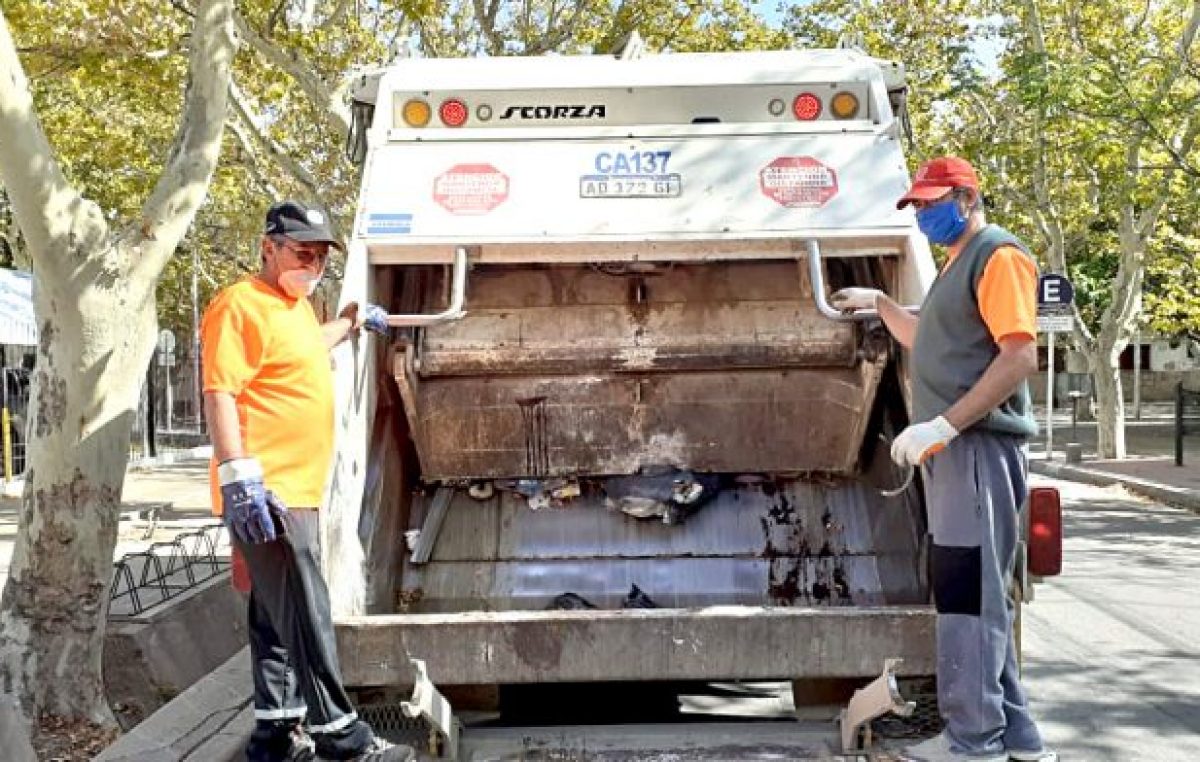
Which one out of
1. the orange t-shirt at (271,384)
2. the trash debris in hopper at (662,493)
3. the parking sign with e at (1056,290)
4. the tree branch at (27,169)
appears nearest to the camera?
the orange t-shirt at (271,384)

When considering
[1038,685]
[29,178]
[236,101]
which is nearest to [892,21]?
[236,101]

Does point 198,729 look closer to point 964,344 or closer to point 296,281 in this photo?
point 296,281

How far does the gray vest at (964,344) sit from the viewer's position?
3.46 m

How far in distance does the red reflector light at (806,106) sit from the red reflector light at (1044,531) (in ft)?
5.59

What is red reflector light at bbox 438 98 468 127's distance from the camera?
4629 millimetres

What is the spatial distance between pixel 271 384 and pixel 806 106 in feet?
7.18

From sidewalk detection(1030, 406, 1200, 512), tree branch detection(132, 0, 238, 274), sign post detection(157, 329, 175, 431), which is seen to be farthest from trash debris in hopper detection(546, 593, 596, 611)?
A: sign post detection(157, 329, 175, 431)

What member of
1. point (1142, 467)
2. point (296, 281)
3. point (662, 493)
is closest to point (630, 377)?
point (662, 493)

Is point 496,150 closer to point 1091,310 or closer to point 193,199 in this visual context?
point 193,199

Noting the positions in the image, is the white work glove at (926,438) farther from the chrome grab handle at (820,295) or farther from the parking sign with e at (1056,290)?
the parking sign with e at (1056,290)

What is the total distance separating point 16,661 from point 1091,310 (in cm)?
3258

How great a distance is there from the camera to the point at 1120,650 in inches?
263

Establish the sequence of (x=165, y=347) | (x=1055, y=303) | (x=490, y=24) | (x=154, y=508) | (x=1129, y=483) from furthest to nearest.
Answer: (x=165, y=347), (x=1055, y=303), (x=1129, y=483), (x=490, y=24), (x=154, y=508)

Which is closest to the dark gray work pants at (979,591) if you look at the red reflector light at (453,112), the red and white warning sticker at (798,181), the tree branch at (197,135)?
the red and white warning sticker at (798,181)
